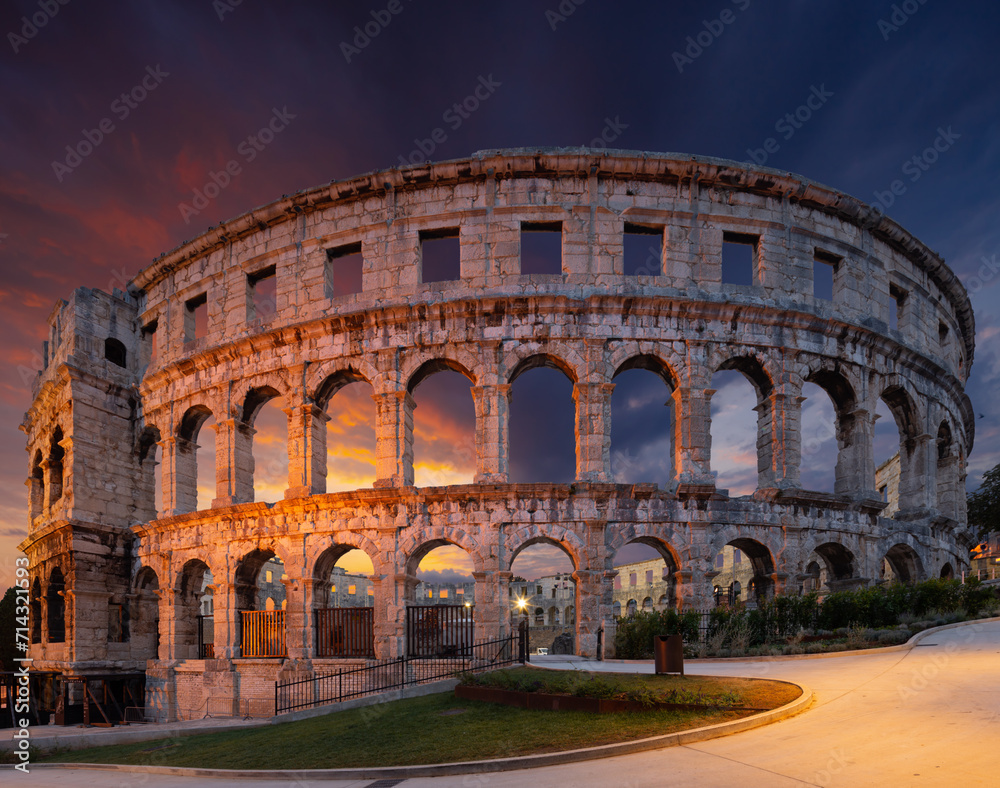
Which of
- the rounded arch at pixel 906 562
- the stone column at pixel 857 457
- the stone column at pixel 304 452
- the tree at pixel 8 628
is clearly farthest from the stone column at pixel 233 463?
the rounded arch at pixel 906 562

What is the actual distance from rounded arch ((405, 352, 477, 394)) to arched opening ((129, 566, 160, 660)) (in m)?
13.0

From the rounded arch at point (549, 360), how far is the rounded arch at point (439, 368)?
116cm

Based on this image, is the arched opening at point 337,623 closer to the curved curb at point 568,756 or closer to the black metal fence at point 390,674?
the black metal fence at point 390,674

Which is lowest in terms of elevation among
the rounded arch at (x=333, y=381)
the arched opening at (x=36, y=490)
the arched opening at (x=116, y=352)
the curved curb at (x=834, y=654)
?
the curved curb at (x=834, y=654)

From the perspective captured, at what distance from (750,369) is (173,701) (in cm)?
2166

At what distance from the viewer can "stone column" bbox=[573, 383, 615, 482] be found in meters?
20.7

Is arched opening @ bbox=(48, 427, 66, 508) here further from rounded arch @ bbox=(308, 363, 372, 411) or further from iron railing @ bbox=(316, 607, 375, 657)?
iron railing @ bbox=(316, 607, 375, 657)

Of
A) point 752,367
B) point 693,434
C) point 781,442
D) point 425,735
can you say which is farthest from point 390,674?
point 752,367

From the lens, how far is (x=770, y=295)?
885 inches

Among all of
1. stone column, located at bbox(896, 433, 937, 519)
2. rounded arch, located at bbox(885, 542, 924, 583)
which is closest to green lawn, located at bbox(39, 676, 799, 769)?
rounded arch, located at bbox(885, 542, 924, 583)

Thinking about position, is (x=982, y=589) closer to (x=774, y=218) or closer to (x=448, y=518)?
(x=774, y=218)

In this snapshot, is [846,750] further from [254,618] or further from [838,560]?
[254,618]

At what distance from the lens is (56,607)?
2816cm

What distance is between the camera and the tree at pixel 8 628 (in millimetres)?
35750
